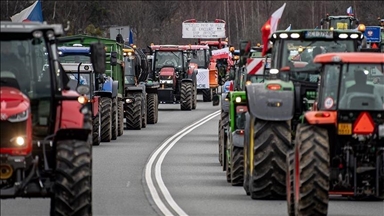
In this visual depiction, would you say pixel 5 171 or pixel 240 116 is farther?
pixel 240 116

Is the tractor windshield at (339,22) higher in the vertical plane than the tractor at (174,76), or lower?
higher

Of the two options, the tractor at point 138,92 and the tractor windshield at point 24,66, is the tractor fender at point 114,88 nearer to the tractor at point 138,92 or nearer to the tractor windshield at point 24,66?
the tractor at point 138,92

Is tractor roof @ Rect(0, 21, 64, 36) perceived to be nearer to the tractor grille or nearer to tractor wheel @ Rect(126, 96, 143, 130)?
the tractor grille

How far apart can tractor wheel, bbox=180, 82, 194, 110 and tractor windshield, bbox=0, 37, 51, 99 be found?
3271 cm

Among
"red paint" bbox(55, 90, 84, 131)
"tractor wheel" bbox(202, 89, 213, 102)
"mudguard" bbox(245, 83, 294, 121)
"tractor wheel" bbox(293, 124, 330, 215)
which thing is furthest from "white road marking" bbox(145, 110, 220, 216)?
"tractor wheel" bbox(202, 89, 213, 102)

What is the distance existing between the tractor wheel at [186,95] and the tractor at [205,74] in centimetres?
658

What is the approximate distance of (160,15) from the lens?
101 m

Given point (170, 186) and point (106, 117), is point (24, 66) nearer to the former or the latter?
point (170, 186)

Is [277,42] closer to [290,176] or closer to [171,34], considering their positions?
[290,176]

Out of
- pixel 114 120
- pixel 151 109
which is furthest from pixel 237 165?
pixel 151 109

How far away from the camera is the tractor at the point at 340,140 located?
16.7 m

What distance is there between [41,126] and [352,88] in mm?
4114

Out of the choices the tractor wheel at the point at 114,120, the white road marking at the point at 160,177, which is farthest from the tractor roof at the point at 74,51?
the white road marking at the point at 160,177

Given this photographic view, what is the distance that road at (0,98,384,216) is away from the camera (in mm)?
18672
